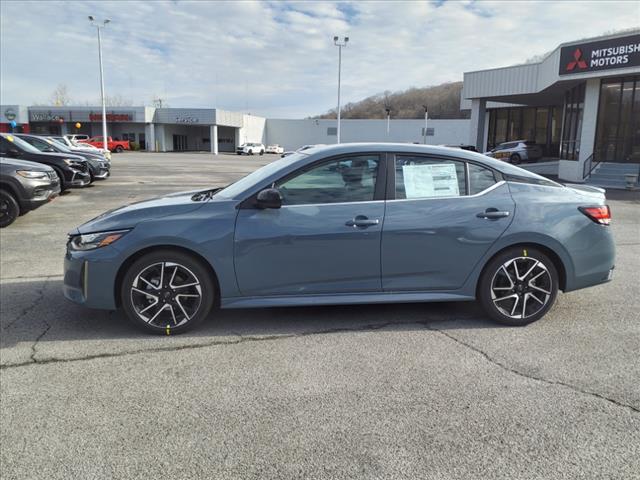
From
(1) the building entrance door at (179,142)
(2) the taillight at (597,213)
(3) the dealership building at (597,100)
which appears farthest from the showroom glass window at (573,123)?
(1) the building entrance door at (179,142)

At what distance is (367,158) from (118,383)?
269cm

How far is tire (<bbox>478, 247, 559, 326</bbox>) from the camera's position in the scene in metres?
4.50

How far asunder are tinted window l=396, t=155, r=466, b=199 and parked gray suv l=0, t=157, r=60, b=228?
26.7 ft

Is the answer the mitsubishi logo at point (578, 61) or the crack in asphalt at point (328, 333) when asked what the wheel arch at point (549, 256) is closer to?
the crack in asphalt at point (328, 333)

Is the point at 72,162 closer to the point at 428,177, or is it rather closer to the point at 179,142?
the point at 428,177

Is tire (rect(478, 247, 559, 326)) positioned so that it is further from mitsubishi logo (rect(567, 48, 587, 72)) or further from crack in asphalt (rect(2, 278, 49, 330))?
mitsubishi logo (rect(567, 48, 587, 72))

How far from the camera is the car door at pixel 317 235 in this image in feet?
13.8

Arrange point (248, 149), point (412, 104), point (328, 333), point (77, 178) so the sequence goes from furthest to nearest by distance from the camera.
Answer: point (412, 104)
point (248, 149)
point (77, 178)
point (328, 333)

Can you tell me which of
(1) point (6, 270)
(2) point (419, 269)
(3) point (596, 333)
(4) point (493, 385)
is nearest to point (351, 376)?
(4) point (493, 385)

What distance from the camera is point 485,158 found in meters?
4.66

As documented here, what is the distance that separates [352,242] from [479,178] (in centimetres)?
134

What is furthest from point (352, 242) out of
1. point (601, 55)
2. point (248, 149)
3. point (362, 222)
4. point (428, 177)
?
point (248, 149)

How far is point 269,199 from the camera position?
13.6 feet

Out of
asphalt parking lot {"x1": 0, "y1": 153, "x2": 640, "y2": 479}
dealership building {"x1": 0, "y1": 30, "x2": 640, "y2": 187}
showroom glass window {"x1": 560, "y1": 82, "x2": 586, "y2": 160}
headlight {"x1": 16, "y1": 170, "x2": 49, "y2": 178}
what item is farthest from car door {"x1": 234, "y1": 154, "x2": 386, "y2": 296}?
showroom glass window {"x1": 560, "y1": 82, "x2": 586, "y2": 160}
